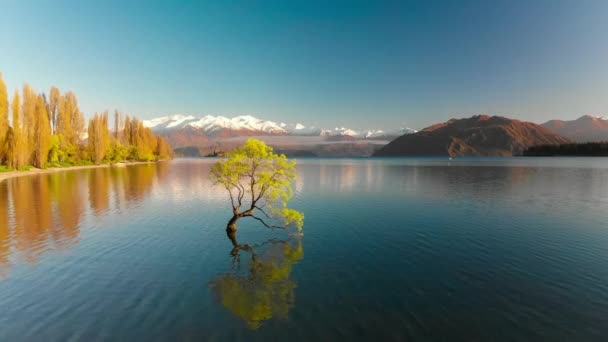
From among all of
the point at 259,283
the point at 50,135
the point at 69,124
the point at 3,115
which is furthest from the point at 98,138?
the point at 259,283

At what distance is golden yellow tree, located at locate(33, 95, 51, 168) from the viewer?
111m

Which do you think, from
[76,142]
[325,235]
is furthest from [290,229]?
[76,142]

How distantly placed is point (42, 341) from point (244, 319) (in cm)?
993

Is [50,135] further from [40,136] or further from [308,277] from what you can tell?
[308,277]

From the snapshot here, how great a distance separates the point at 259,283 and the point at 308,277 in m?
3.81

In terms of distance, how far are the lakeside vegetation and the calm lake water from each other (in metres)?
88.3

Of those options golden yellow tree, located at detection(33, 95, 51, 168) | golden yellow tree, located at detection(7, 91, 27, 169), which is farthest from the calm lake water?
golden yellow tree, located at detection(33, 95, 51, 168)

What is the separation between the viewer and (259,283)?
20359mm

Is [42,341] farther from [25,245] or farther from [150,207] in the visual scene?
[150,207]

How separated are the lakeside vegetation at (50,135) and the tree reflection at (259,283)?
12442 centimetres

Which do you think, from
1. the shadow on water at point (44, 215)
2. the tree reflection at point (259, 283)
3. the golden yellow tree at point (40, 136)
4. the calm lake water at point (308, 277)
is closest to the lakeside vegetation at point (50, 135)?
the golden yellow tree at point (40, 136)

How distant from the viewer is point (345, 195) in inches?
2472

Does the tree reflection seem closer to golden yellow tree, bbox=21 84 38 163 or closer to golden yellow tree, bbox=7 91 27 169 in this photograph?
golden yellow tree, bbox=7 91 27 169

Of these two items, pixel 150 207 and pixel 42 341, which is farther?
pixel 150 207
